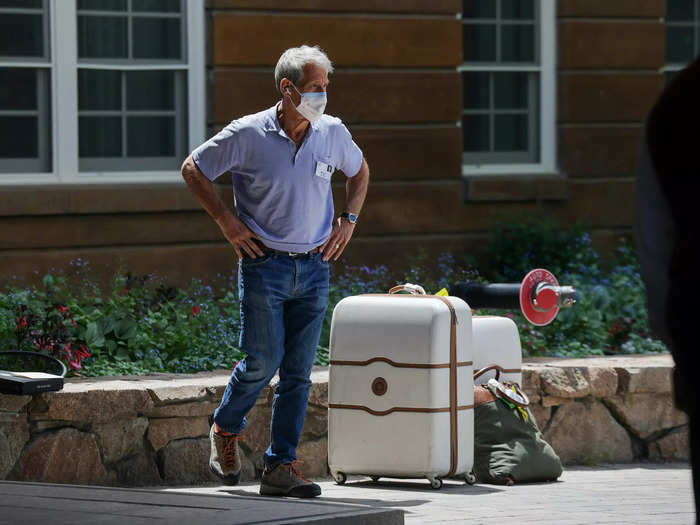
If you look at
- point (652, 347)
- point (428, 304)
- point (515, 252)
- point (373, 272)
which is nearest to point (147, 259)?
point (373, 272)

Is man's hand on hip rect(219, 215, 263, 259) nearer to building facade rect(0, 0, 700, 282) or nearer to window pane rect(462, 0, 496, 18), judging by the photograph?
building facade rect(0, 0, 700, 282)

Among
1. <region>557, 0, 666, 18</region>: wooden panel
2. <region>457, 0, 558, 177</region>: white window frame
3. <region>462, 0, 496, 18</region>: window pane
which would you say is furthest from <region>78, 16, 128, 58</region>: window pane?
<region>557, 0, 666, 18</region>: wooden panel

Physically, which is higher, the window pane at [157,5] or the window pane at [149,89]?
the window pane at [157,5]

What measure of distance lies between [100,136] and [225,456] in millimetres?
4894

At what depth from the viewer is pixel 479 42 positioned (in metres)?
12.7

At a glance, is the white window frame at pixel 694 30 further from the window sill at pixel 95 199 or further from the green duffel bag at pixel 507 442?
the green duffel bag at pixel 507 442

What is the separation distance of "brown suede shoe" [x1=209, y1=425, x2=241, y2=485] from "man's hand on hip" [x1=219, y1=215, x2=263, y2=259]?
2.92 feet

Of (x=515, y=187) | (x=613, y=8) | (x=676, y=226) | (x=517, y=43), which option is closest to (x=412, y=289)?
(x=676, y=226)

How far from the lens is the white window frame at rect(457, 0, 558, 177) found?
1263 cm

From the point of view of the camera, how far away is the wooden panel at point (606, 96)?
41.6ft

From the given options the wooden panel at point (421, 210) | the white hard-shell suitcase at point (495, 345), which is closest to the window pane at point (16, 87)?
the wooden panel at point (421, 210)

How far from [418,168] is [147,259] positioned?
2.37 meters

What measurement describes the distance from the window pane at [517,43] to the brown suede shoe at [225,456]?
261 inches

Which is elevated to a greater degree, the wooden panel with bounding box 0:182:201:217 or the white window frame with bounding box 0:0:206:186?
the white window frame with bounding box 0:0:206:186
